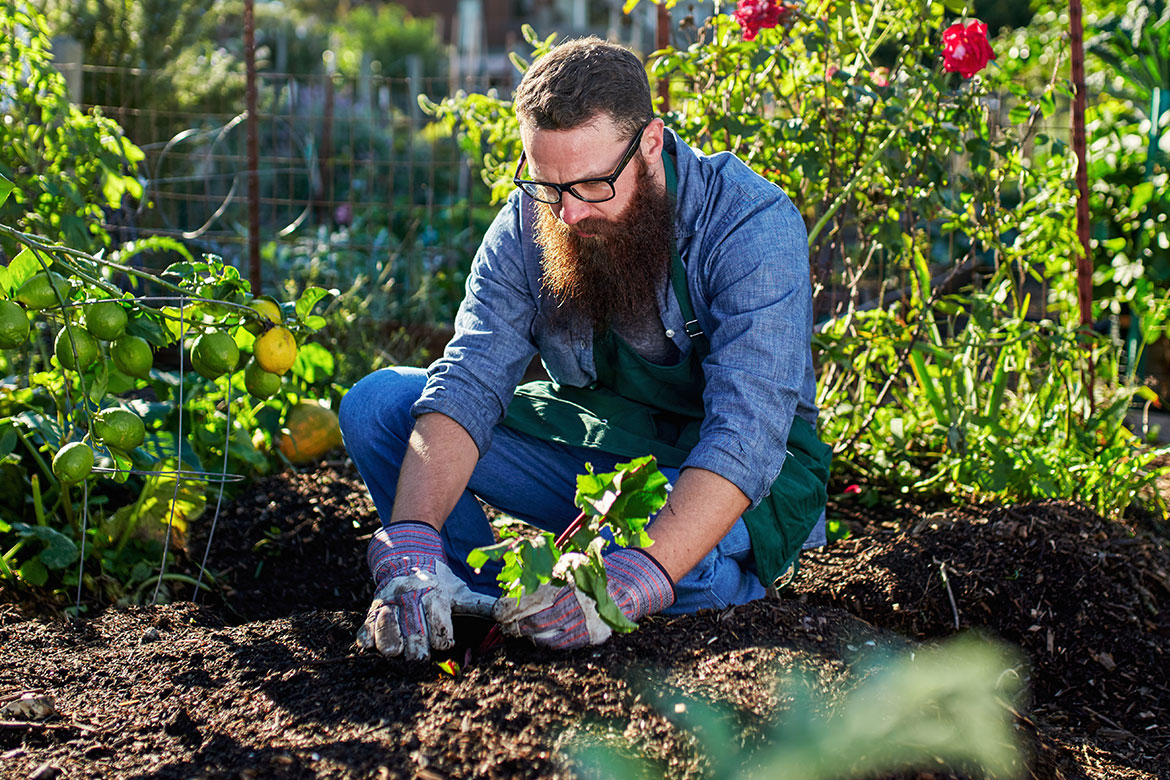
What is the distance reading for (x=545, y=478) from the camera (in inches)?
87.7

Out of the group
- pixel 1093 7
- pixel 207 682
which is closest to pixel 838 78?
pixel 207 682

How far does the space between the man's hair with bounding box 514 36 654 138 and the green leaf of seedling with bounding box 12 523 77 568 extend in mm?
1249

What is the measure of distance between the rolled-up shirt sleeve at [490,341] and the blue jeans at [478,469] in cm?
10

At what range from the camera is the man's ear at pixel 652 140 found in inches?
73.7

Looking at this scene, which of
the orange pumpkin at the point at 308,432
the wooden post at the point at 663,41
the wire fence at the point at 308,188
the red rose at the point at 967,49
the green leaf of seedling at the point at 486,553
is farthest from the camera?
the wire fence at the point at 308,188

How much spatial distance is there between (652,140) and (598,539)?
842 mm

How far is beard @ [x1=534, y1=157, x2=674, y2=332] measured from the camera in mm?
1916

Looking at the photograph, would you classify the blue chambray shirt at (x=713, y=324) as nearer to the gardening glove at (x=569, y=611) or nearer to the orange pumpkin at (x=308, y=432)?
the gardening glove at (x=569, y=611)

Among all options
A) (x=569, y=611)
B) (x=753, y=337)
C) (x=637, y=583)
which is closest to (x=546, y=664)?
(x=569, y=611)

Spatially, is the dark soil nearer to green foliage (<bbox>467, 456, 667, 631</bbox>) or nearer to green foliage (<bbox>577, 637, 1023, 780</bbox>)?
green foliage (<bbox>577, 637, 1023, 780</bbox>)

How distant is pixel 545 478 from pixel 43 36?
6.09ft

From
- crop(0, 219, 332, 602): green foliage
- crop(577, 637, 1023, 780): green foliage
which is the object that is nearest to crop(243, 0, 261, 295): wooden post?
crop(0, 219, 332, 602): green foliage

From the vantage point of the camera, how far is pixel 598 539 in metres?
1.40

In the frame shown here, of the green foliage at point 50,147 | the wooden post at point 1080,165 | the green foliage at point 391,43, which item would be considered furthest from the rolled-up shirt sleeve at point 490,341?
the green foliage at point 391,43
